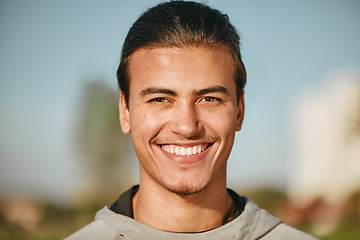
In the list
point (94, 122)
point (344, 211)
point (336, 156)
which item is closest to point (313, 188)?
point (336, 156)

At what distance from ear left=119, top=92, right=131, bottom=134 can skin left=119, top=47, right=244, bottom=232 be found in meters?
0.22

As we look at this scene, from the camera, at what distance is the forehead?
2.82 m

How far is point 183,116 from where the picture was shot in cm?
277

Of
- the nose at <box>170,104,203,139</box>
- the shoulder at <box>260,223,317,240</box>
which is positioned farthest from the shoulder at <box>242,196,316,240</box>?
the nose at <box>170,104,203,139</box>

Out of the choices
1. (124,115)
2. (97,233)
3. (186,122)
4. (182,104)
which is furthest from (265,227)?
(124,115)

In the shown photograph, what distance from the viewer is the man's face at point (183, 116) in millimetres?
2812

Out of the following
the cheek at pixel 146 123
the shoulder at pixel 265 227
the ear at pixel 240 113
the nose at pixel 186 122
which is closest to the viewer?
the nose at pixel 186 122

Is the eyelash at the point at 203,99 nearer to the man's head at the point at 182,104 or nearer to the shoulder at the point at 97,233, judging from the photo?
the man's head at the point at 182,104

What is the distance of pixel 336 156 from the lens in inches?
639

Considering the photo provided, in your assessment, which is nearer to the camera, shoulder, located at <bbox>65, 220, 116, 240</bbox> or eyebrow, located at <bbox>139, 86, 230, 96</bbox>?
eyebrow, located at <bbox>139, 86, 230, 96</bbox>

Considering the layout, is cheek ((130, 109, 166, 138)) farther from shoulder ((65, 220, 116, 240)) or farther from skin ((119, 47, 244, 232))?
shoulder ((65, 220, 116, 240))

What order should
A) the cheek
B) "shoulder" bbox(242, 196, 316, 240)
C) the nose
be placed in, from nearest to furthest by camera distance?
the nose
the cheek
"shoulder" bbox(242, 196, 316, 240)

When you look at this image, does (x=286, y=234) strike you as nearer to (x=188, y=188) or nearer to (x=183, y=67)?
(x=188, y=188)

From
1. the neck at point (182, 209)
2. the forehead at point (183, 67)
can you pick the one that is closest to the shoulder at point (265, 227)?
the neck at point (182, 209)
